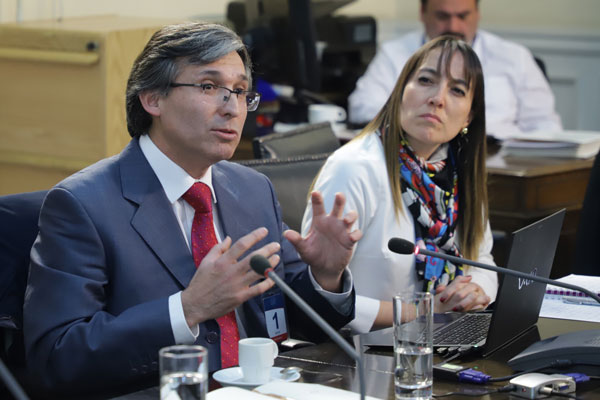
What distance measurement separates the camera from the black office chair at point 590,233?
270cm

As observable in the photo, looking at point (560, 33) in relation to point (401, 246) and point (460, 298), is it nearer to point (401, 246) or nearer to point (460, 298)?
point (460, 298)

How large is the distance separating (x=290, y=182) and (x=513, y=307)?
2.96 feet

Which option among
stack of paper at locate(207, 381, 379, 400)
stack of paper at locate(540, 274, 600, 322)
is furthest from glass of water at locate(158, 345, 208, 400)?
stack of paper at locate(540, 274, 600, 322)

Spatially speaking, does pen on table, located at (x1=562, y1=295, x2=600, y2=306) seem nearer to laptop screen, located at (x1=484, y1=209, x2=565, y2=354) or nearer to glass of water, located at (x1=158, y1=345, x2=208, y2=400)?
laptop screen, located at (x1=484, y1=209, x2=565, y2=354)

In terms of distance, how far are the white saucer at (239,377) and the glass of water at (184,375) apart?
0.32 m

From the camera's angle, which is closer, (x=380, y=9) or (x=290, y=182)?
(x=290, y=182)

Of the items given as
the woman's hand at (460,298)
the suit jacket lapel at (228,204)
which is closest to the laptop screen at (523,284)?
the woman's hand at (460,298)

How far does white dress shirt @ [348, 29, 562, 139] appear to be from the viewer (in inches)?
177

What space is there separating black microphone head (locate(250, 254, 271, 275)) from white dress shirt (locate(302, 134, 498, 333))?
935 mm

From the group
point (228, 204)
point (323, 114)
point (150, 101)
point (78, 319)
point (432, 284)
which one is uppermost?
point (150, 101)

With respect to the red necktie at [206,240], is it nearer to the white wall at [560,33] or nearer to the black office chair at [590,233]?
the black office chair at [590,233]

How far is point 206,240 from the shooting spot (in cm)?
189

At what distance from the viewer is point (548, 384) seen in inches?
60.1

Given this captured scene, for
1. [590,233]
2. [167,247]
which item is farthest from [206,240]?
[590,233]
